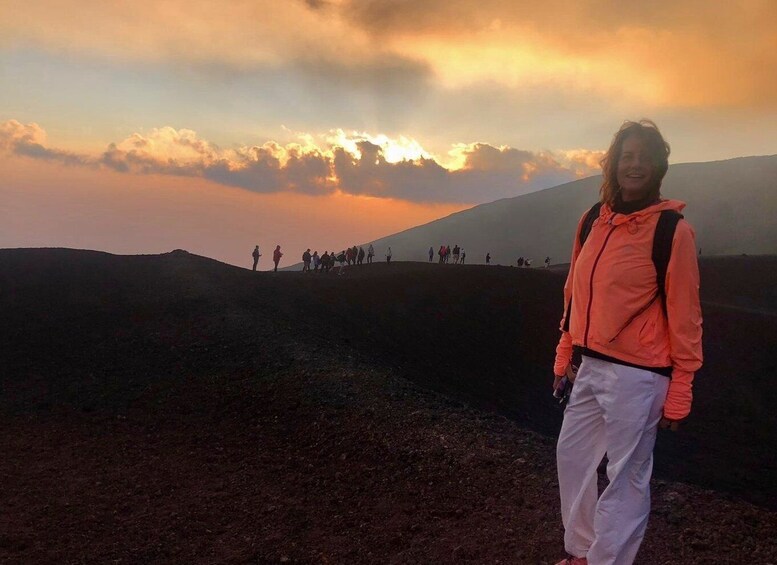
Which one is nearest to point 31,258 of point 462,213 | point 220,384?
point 220,384

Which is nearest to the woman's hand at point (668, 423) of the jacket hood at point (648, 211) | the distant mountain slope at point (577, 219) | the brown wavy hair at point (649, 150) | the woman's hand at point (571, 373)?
the woman's hand at point (571, 373)

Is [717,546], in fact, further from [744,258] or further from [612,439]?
[744,258]

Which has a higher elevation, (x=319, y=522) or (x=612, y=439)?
(x=612, y=439)

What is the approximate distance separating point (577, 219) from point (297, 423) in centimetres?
12625

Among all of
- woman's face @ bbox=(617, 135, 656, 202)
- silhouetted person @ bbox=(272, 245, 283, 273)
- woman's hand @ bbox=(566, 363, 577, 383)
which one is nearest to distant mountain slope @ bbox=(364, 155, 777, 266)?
silhouetted person @ bbox=(272, 245, 283, 273)

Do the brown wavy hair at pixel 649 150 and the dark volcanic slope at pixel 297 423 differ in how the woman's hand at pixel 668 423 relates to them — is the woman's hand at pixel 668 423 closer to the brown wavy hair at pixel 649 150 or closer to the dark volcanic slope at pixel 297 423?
the brown wavy hair at pixel 649 150

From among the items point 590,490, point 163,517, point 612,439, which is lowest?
point 163,517

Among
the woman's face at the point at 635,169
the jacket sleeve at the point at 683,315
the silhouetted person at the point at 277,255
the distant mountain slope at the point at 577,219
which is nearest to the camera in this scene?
the jacket sleeve at the point at 683,315

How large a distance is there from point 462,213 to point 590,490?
150586 millimetres

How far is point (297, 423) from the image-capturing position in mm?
10516

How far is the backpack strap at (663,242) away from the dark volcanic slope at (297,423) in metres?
2.93

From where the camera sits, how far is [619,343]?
11.9 feet

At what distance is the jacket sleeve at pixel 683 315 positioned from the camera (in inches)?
136

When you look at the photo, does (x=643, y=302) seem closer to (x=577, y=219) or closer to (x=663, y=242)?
(x=663, y=242)
